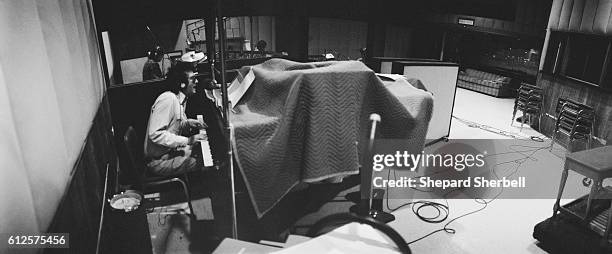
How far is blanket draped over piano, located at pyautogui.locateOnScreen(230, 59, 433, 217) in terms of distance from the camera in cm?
159

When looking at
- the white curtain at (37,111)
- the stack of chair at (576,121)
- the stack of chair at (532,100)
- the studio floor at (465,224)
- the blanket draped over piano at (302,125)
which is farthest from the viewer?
Result: the stack of chair at (532,100)

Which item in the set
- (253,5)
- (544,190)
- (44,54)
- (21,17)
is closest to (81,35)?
(44,54)

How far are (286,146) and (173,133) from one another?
8.17 ft

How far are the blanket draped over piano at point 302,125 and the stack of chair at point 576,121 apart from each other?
5.44 m

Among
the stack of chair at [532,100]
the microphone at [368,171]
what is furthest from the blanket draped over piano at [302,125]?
the stack of chair at [532,100]

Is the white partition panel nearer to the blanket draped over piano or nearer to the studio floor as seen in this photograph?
the studio floor

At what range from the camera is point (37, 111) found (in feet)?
6.07

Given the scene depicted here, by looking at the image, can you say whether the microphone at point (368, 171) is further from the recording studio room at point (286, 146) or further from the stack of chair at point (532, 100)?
the stack of chair at point (532, 100)

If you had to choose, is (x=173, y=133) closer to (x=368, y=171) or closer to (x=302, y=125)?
(x=302, y=125)

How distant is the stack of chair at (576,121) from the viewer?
5.70 meters

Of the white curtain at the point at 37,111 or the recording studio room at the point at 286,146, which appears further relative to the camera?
the recording studio room at the point at 286,146

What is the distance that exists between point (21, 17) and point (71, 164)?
0.94 m

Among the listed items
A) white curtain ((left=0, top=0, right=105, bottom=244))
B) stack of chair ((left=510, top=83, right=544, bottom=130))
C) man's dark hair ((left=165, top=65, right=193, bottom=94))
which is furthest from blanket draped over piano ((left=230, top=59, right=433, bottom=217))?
stack of chair ((left=510, top=83, right=544, bottom=130))

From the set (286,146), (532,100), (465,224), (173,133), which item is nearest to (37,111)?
(286,146)
